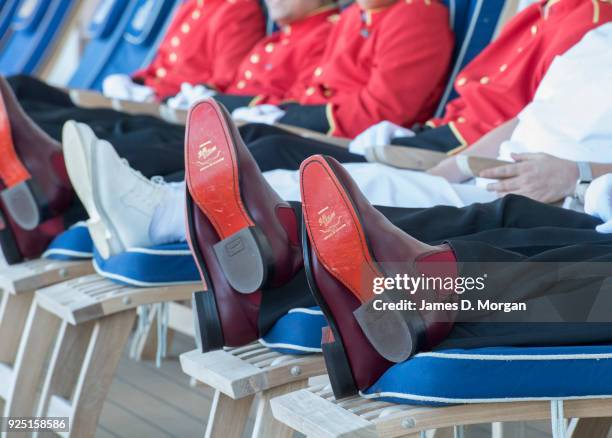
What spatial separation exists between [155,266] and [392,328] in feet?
2.24

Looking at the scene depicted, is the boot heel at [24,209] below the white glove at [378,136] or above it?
below

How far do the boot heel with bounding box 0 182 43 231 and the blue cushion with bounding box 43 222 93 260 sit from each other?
6 cm

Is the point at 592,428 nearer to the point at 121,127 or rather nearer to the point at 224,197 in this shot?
the point at 224,197

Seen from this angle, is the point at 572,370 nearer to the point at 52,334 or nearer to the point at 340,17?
the point at 52,334

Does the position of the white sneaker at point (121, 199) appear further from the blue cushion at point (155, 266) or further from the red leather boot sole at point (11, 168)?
the red leather boot sole at point (11, 168)

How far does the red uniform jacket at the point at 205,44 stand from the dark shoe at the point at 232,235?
2.46m

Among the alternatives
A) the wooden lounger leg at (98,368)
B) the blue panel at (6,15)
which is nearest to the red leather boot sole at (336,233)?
the wooden lounger leg at (98,368)

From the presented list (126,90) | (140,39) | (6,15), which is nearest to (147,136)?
(126,90)

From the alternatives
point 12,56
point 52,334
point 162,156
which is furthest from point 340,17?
point 12,56

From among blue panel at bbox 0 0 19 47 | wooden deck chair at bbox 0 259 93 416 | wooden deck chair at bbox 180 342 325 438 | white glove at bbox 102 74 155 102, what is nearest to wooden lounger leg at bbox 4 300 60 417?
wooden deck chair at bbox 0 259 93 416

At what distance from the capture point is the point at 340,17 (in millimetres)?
3266

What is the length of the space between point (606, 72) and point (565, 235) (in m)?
0.62

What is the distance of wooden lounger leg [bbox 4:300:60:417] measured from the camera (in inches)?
74.9

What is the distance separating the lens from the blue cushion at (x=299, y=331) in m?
1.30
